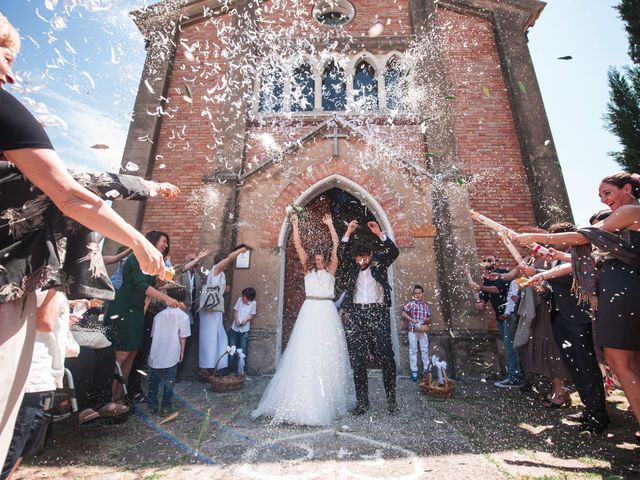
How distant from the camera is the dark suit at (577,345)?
3489 mm

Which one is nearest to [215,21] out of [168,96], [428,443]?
[168,96]

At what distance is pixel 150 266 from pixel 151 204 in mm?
7658

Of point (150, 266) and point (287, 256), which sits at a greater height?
point (287, 256)

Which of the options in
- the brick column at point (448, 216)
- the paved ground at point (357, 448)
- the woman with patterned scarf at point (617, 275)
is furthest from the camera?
the brick column at point (448, 216)

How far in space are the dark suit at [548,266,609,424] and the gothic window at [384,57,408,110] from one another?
6055mm

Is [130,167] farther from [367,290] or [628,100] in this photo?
[628,100]

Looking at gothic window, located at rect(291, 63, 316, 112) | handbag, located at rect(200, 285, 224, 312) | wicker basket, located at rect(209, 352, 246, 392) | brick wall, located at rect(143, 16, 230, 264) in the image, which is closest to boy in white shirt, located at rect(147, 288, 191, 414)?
wicker basket, located at rect(209, 352, 246, 392)

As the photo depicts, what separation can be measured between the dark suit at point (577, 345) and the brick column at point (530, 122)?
13.2 feet

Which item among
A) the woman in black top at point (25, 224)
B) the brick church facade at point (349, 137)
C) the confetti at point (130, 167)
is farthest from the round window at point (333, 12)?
the woman in black top at point (25, 224)

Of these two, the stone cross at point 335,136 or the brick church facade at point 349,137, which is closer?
the brick church facade at point 349,137

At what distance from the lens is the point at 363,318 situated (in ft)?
14.7

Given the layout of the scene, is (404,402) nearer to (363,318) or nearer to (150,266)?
(363,318)

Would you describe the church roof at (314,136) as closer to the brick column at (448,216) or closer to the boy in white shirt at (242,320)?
the brick column at (448,216)

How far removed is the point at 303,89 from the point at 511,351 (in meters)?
7.80
